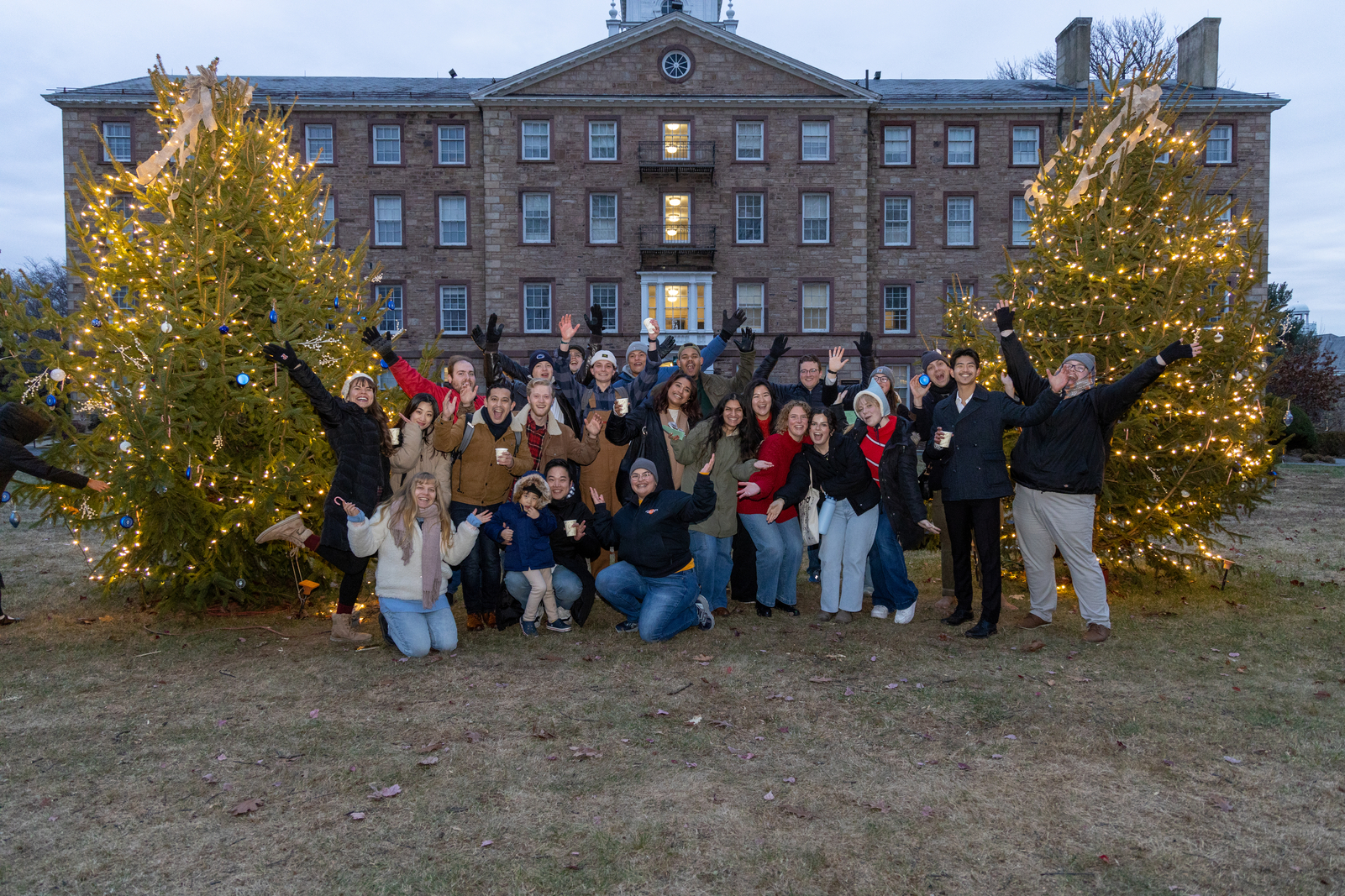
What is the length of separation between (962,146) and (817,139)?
608 cm

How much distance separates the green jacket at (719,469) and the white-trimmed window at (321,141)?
1233 inches

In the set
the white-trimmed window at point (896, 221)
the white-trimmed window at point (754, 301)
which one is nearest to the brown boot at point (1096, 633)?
the white-trimmed window at point (754, 301)

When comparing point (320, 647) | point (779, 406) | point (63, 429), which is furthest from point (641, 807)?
point (63, 429)

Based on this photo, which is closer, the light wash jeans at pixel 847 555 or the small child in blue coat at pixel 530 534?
the small child in blue coat at pixel 530 534

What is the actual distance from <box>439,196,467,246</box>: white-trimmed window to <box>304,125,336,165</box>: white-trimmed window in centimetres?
467

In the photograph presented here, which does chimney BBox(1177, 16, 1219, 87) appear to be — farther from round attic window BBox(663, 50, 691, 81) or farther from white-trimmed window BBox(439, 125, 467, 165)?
white-trimmed window BBox(439, 125, 467, 165)

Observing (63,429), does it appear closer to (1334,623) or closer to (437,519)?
(437,519)

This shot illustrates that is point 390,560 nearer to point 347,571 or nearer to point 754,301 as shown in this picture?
point 347,571

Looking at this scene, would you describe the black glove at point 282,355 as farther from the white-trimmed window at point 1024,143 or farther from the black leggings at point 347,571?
the white-trimmed window at point 1024,143

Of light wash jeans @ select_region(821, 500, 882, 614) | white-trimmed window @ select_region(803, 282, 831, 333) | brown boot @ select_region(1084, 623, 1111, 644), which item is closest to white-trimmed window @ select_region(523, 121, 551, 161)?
white-trimmed window @ select_region(803, 282, 831, 333)

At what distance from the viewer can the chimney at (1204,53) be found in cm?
3628

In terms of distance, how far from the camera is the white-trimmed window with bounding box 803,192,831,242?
3388cm

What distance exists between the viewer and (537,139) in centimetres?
3353

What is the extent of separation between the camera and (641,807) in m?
4.13
